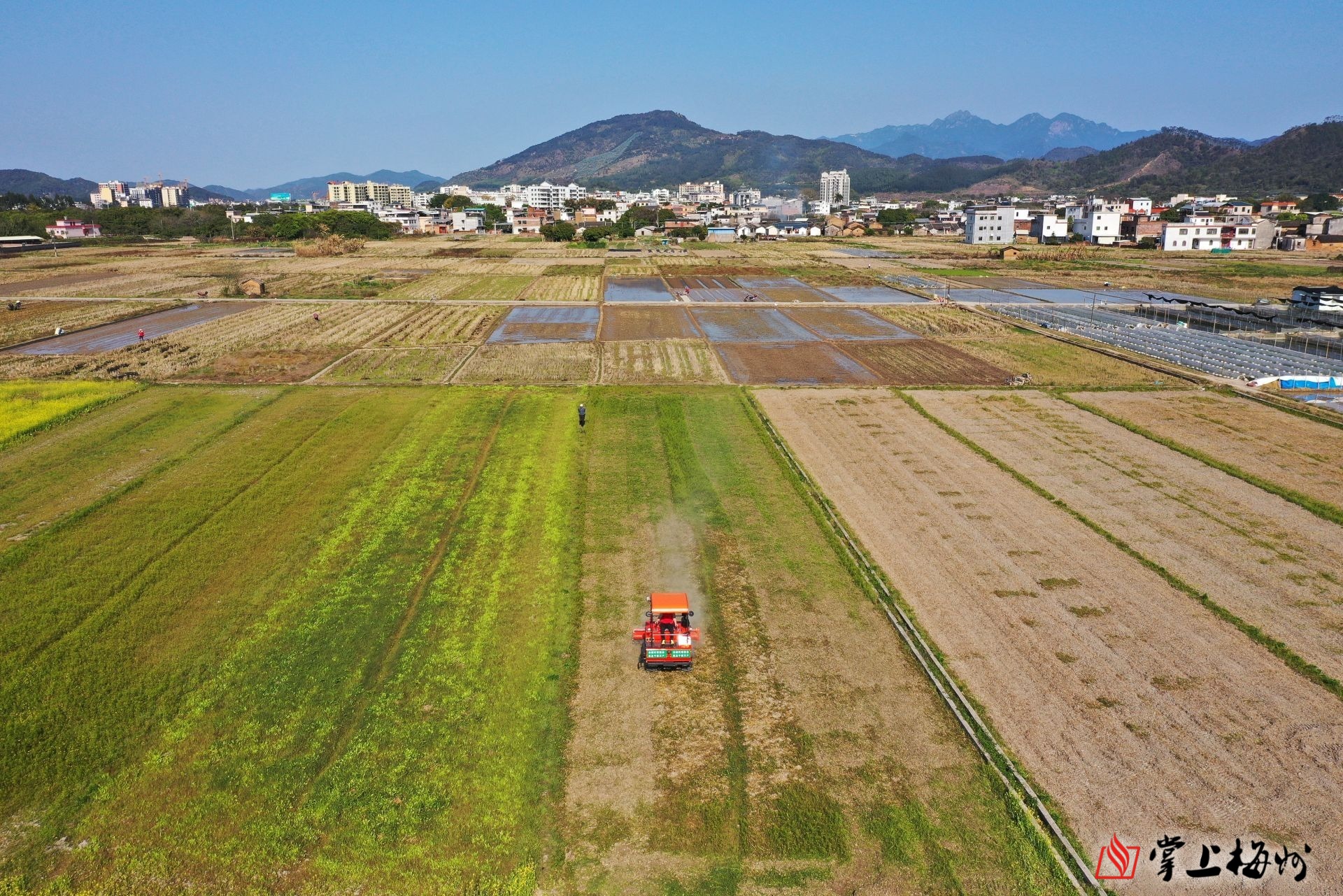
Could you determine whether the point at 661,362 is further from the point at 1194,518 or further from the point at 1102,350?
the point at 1194,518

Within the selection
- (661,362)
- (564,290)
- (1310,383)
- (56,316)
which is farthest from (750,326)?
(56,316)

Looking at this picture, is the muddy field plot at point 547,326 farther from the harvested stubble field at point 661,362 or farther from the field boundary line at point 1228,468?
the field boundary line at point 1228,468

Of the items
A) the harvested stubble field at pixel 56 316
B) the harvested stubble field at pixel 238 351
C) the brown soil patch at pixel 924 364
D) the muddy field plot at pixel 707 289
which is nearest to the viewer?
the brown soil patch at pixel 924 364

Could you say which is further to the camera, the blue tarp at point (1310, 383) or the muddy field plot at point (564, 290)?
the muddy field plot at point (564, 290)

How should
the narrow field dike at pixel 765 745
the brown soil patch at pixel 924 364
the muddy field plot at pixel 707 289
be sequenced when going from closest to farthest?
the narrow field dike at pixel 765 745 < the brown soil patch at pixel 924 364 < the muddy field plot at pixel 707 289

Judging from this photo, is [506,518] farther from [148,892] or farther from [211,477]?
[148,892]

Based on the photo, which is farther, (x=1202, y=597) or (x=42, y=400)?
(x=42, y=400)

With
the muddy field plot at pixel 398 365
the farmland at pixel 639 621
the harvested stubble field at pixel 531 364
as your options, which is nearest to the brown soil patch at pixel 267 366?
the muddy field plot at pixel 398 365
